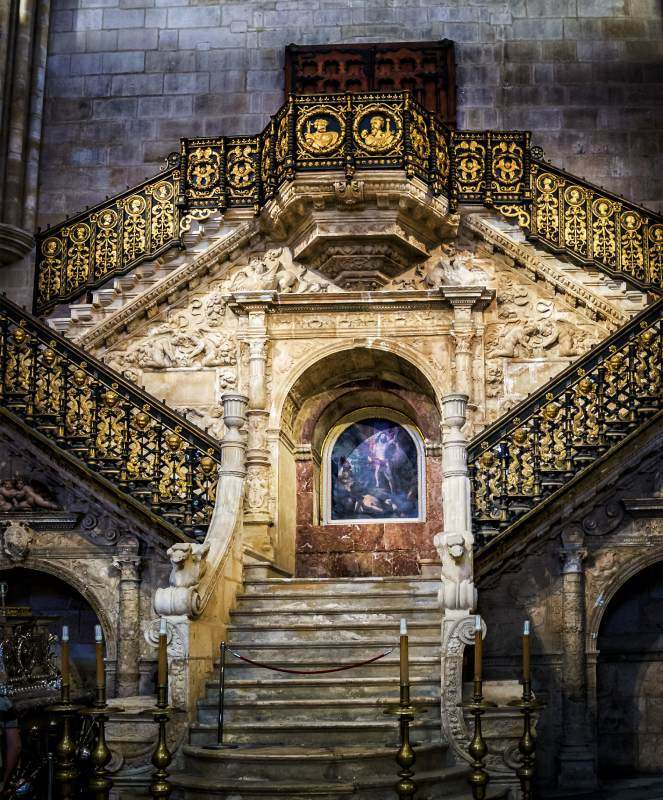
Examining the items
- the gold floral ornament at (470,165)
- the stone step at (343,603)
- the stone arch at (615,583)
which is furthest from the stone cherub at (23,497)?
the gold floral ornament at (470,165)

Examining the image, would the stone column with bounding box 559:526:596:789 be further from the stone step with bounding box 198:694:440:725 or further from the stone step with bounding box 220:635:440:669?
the stone step with bounding box 198:694:440:725

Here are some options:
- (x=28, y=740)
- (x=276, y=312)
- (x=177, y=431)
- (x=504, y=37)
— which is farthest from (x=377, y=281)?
(x=28, y=740)

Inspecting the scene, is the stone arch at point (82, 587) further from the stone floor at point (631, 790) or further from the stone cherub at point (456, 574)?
the stone floor at point (631, 790)

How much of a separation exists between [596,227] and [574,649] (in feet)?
15.6

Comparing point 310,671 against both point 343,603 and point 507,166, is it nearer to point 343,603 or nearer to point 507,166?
point 343,603

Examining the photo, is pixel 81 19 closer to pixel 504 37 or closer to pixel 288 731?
pixel 504 37

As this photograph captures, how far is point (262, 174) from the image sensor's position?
13.9 m

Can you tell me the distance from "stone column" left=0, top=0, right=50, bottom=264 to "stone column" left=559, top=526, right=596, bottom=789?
7173 millimetres

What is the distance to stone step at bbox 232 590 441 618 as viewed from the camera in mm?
10125

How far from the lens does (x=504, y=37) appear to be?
52.0ft

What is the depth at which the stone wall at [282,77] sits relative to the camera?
15523 millimetres

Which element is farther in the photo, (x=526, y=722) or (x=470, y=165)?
(x=470, y=165)

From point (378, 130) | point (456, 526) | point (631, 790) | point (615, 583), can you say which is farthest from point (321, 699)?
point (378, 130)

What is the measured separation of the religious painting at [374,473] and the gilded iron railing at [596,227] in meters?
2.69
